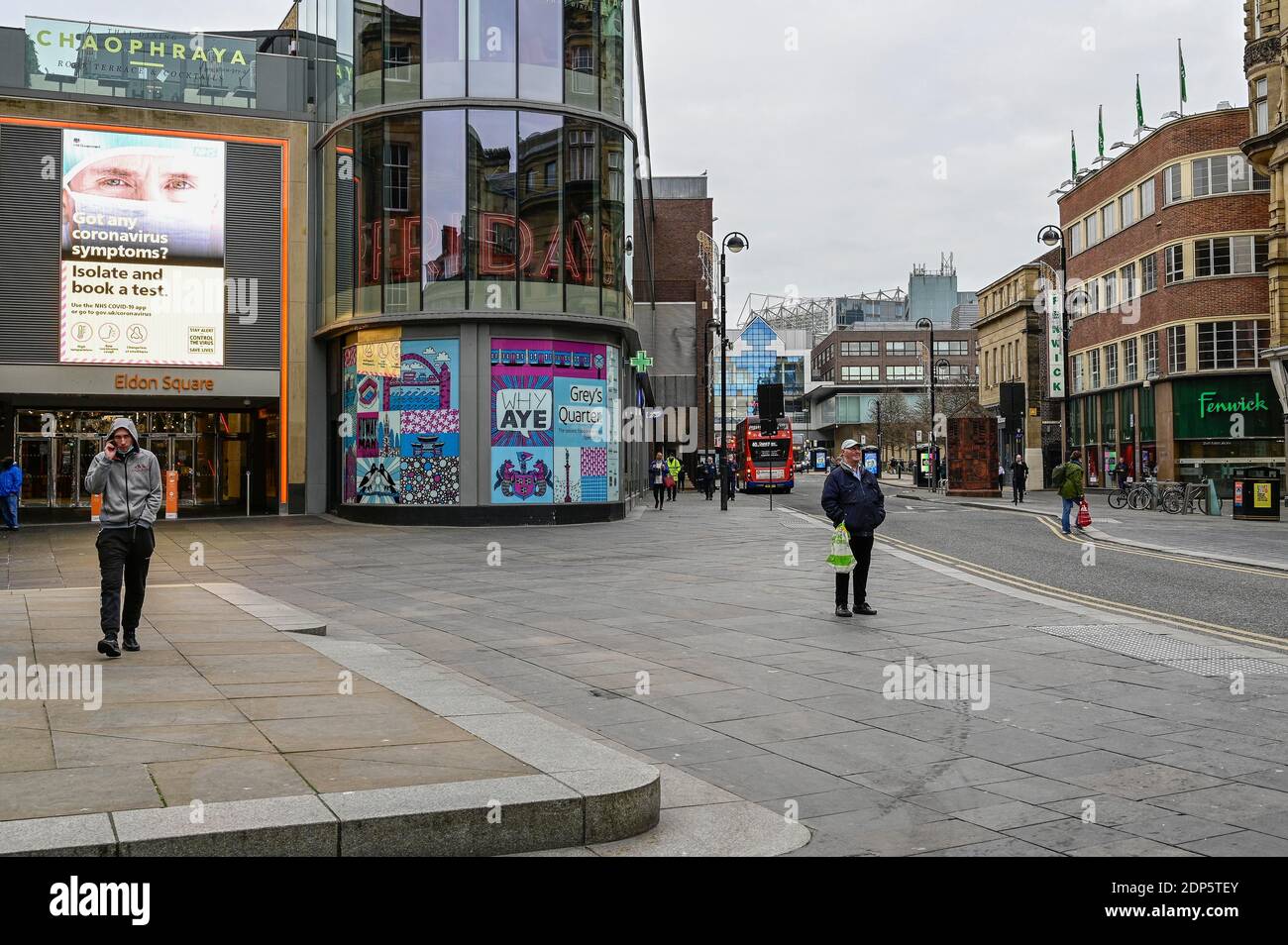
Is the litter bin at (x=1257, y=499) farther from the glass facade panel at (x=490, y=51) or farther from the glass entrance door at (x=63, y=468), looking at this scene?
the glass entrance door at (x=63, y=468)

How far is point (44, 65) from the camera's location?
29.4 meters

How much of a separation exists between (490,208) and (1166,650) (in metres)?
21.0

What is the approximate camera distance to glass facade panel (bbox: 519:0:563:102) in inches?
1091

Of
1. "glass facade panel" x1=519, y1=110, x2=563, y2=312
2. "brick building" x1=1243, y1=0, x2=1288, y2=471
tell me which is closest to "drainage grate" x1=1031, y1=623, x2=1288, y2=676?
"glass facade panel" x1=519, y1=110, x2=563, y2=312

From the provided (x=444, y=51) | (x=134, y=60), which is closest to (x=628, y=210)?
(x=444, y=51)

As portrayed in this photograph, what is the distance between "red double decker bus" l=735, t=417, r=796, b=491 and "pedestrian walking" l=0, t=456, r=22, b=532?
3427 cm

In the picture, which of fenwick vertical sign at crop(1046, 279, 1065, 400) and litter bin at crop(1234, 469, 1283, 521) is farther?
fenwick vertical sign at crop(1046, 279, 1065, 400)

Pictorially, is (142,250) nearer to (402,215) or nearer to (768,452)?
(402,215)

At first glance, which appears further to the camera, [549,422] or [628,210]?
[628,210]

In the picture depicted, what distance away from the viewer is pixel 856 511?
38.8 feet

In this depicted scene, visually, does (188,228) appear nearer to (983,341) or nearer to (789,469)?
(789,469)

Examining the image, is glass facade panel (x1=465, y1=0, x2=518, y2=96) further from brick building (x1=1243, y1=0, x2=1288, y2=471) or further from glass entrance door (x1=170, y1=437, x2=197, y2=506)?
brick building (x1=1243, y1=0, x2=1288, y2=471)
